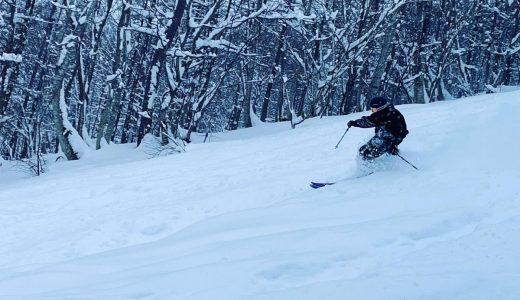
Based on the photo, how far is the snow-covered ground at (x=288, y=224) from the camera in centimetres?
376

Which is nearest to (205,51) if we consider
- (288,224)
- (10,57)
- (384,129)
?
(10,57)

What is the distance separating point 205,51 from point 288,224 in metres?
11.1

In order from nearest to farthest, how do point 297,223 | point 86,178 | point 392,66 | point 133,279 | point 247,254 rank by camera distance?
point 133,279, point 247,254, point 297,223, point 86,178, point 392,66

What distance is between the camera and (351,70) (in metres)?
18.8

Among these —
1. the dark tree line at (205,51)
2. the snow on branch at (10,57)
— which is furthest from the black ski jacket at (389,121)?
the snow on branch at (10,57)

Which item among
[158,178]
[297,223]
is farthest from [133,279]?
[158,178]

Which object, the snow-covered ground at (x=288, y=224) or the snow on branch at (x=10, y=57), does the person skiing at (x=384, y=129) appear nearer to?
the snow-covered ground at (x=288, y=224)

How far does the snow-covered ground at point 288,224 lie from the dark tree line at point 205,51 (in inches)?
181

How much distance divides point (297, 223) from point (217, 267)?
1596mm

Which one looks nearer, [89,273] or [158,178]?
[89,273]

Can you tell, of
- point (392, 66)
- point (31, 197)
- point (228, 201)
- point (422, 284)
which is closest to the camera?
point (422, 284)

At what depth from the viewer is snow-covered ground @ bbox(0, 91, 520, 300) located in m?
3.76

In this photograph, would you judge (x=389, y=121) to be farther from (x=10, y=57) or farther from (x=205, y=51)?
(x=10, y=57)

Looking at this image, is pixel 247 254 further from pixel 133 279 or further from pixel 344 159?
pixel 344 159
